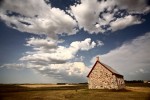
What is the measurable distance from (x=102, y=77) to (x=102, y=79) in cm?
48

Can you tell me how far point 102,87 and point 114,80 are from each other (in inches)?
137

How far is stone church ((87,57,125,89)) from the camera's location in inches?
1708

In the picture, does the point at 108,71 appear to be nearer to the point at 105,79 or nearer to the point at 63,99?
the point at 105,79

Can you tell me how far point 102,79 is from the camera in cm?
4466

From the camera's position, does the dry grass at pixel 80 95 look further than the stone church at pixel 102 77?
No

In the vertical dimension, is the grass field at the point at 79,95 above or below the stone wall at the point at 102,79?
below

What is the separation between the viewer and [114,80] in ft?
142

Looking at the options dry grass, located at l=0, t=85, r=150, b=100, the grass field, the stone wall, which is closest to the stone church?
the stone wall

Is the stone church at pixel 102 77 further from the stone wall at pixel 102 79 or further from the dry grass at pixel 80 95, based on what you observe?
the dry grass at pixel 80 95

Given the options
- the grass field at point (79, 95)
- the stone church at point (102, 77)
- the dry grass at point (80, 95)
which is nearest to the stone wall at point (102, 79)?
the stone church at point (102, 77)

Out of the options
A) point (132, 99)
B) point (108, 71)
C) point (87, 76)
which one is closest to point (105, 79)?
point (108, 71)

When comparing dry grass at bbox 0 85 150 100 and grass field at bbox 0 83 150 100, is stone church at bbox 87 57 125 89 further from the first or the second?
dry grass at bbox 0 85 150 100

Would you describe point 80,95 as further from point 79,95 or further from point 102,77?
point 102,77

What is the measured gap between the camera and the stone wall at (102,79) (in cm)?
4338
